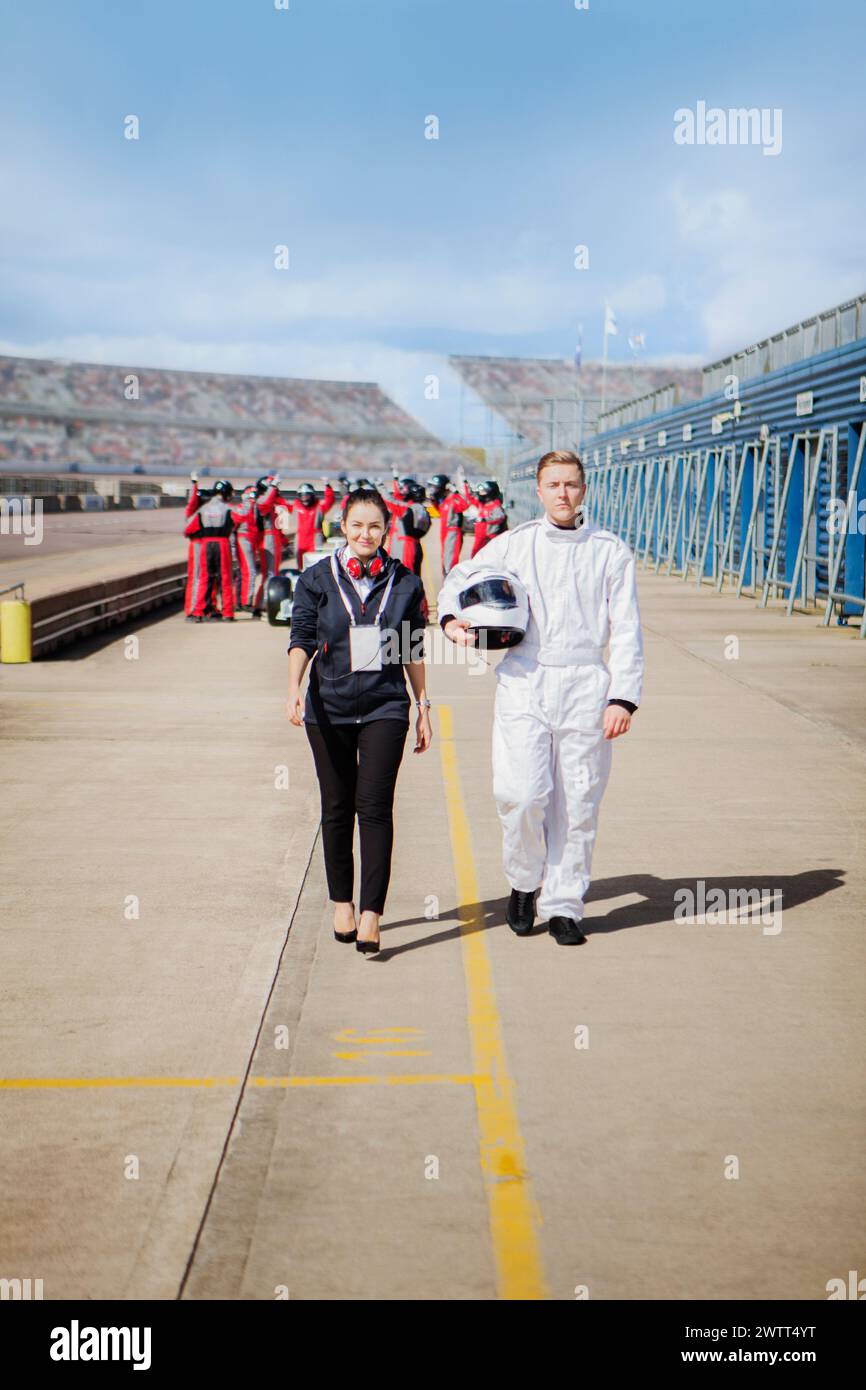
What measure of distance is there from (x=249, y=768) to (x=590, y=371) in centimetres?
13412

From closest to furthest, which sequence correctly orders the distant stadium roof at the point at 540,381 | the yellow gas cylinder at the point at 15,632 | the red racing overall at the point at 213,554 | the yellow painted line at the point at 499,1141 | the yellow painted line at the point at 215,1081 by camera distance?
the yellow painted line at the point at 499,1141, the yellow painted line at the point at 215,1081, the yellow gas cylinder at the point at 15,632, the red racing overall at the point at 213,554, the distant stadium roof at the point at 540,381

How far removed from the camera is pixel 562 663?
20.4 feet

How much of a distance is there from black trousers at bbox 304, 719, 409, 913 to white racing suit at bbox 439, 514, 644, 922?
46cm

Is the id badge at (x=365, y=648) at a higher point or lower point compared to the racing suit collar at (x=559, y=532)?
lower

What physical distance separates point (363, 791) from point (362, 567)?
34.4 inches

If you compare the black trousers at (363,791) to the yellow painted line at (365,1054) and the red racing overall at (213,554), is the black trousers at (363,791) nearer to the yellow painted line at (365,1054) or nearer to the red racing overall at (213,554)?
the yellow painted line at (365,1054)

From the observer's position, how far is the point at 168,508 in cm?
8831

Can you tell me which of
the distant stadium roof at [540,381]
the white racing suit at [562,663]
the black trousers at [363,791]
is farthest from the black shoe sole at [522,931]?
the distant stadium roof at [540,381]

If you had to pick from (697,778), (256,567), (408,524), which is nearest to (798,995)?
(697,778)

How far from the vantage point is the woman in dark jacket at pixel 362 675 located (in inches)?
243

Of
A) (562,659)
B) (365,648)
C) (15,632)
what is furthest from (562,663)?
(15,632)

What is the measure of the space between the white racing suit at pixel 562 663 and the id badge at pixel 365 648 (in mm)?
323

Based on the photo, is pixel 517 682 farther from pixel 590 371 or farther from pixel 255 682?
pixel 590 371

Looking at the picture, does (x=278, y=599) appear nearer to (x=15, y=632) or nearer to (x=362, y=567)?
(x=15, y=632)
